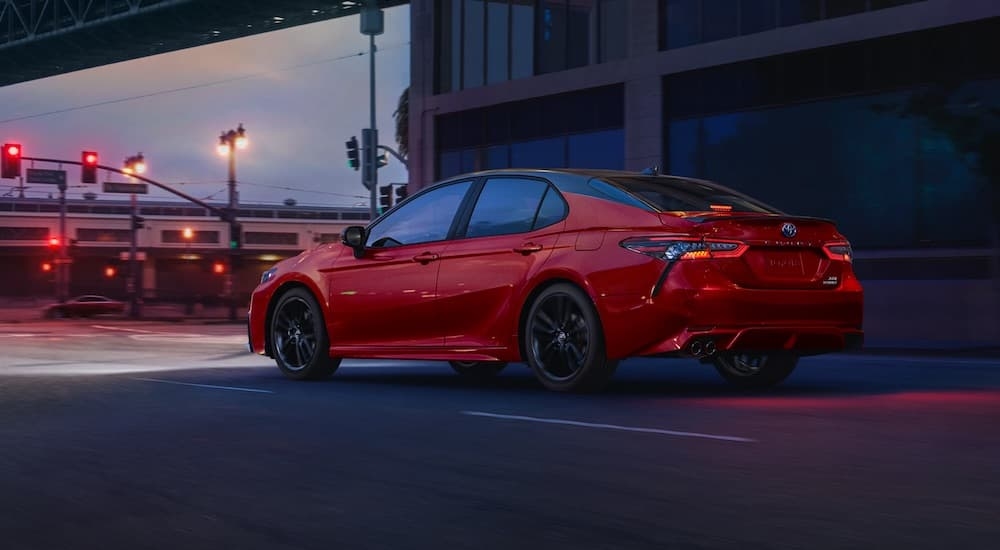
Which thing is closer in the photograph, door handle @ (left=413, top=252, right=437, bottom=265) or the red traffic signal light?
door handle @ (left=413, top=252, right=437, bottom=265)

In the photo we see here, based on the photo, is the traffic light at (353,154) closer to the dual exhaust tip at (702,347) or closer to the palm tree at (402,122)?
the palm tree at (402,122)

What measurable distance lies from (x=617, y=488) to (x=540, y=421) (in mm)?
2329

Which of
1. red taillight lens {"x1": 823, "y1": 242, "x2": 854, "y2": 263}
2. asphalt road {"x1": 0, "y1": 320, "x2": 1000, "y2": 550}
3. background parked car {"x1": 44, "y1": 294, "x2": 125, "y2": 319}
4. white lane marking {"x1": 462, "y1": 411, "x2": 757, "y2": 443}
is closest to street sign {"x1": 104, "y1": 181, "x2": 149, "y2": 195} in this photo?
background parked car {"x1": 44, "y1": 294, "x2": 125, "y2": 319}

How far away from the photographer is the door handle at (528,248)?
9664 millimetres

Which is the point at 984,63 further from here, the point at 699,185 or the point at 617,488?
the point at 617,488

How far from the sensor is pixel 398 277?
10.8 m

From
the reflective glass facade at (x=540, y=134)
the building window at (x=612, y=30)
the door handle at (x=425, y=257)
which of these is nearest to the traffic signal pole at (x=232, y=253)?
the reflective glass facade at (x=540, y=134)

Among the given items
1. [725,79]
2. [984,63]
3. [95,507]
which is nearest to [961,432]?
[95,507]

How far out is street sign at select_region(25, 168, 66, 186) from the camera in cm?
4969

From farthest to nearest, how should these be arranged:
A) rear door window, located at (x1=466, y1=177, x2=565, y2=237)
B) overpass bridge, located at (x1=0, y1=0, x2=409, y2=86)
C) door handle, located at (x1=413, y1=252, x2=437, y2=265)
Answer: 1. overpass bridge, located at (x1=0, y1=0, x2=409, y2=86)
2. door handle, located at (x1=413, y1=252, x2=437, y2=265)
3. rear door window, located at (x1=466, y1=177, x2=565, y2=237)

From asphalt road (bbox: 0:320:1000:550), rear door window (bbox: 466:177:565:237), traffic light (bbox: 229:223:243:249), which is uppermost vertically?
traffic light (bbox: 229:223:243:249)

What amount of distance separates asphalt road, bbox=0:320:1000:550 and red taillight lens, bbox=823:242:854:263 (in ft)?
3.21

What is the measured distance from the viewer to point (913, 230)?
2377 cm

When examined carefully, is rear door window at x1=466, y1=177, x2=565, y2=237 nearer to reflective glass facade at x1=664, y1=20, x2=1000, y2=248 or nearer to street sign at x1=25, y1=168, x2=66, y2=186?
reflective glass facade at x1=664, y1=20, x2=1000, y2=248
